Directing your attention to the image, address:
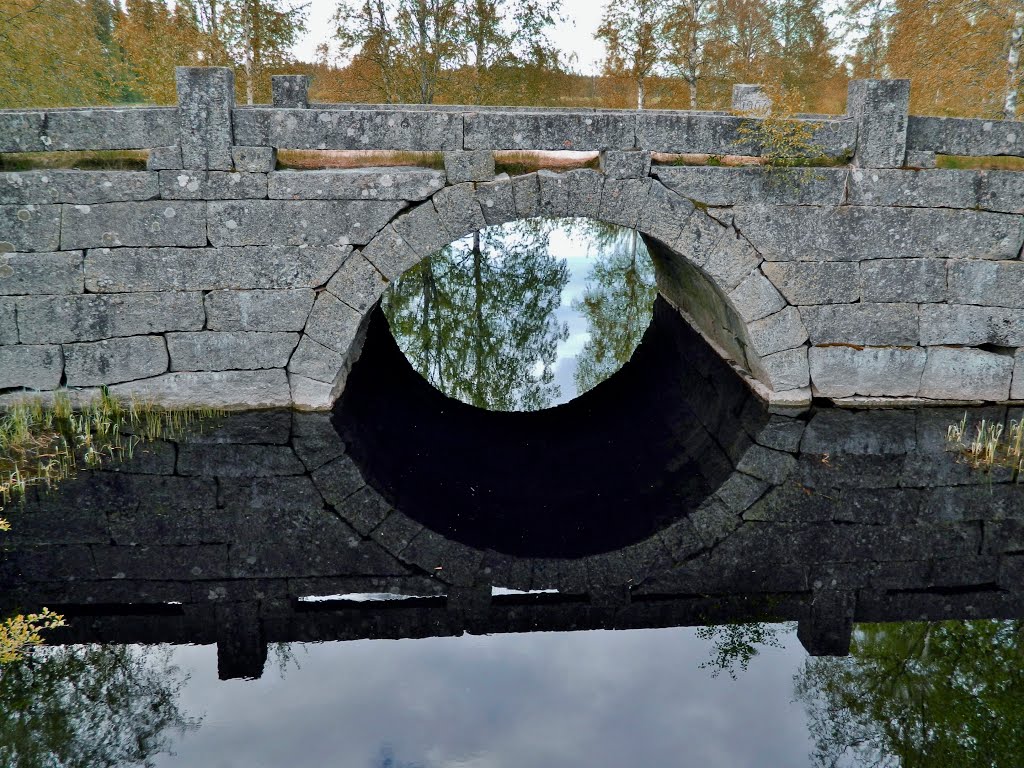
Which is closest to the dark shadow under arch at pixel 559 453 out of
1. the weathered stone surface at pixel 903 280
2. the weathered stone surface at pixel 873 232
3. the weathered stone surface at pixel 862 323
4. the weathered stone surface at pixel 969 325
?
the weathered stone surface at pixel 862 323

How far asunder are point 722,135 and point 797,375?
2.24m

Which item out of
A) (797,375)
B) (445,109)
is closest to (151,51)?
(445,109)

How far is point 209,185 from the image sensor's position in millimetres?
6703

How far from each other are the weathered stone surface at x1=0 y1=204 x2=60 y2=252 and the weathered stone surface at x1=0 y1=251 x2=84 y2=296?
0.07 meters

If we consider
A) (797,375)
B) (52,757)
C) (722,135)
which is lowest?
(52,757)

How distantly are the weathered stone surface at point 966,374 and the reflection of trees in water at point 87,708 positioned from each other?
22.0 feet

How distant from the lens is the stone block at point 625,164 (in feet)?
22.5

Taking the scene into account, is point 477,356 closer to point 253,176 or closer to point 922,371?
point 253,176

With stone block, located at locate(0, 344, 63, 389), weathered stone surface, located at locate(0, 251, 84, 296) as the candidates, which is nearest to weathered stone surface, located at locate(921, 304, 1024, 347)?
weathered stone surface, located at locate(0, 251, 84, 296)

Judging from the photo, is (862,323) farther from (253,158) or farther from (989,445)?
(253,158)

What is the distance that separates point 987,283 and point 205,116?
682cm

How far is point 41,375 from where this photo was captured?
6969 mm

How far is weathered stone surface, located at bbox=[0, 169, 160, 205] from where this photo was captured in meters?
6.63

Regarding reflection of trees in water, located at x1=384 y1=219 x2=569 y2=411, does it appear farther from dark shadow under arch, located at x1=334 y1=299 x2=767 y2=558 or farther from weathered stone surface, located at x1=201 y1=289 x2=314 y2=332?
weathered stone surface, located at x1=201 y1=289 x2=314 y2=332
